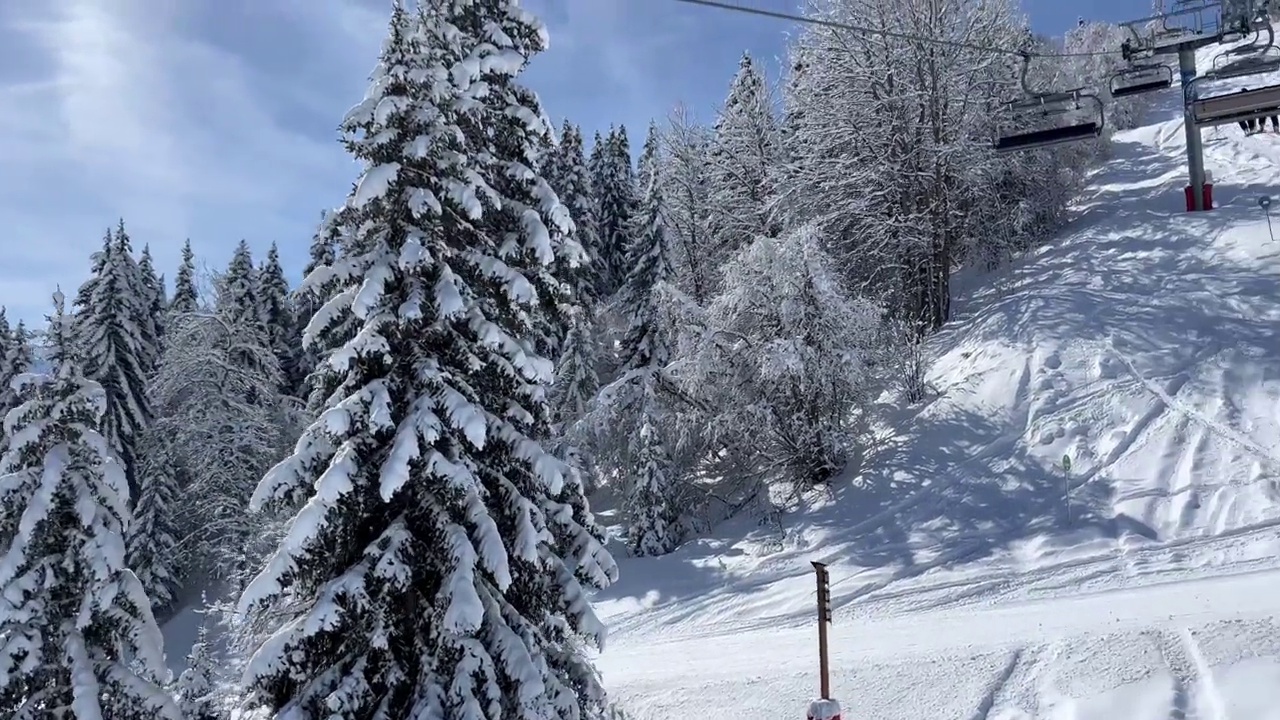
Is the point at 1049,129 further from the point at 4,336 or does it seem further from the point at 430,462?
the point at 4,336

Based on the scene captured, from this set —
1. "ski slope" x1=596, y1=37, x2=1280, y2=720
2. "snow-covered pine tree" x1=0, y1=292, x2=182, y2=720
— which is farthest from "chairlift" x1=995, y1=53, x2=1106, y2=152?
"snow-covered pine tree" x1=0, y1=292, x2=182, y2=720

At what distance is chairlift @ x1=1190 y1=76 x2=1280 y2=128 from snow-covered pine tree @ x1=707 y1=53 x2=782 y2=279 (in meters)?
17.2

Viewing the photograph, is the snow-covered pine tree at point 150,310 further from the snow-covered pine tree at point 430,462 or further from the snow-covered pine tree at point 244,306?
the snow-covered pine tree at point 430,462

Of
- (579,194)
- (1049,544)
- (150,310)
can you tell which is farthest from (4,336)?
(1049,544)

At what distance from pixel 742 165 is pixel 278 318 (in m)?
25.1

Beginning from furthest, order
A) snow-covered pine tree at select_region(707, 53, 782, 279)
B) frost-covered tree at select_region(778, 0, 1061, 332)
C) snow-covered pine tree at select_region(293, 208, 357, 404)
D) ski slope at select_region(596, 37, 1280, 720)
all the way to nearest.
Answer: snow-covered pine tree at select_region(707, 53, 782, 279) → frost-covered tree at select_region(778, 0, 1061, 332) → ski slope at select_region(596, 37, 1280, 720) → snow-covered pine tree at select_region(293, 208, 357, 404)

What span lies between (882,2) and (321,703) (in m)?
27.8

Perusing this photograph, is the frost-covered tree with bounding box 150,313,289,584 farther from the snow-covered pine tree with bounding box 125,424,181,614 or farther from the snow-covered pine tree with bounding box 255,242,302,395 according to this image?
the snow-covered pine tree with bounding box 255,242,302,395

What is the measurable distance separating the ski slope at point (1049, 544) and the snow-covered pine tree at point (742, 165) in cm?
936

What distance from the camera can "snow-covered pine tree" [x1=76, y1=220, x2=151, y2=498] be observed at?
32.3 metres

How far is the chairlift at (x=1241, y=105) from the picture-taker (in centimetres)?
1603

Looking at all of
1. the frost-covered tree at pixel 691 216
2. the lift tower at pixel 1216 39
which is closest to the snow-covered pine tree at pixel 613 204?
the frost-covered tree at pixel 691 216

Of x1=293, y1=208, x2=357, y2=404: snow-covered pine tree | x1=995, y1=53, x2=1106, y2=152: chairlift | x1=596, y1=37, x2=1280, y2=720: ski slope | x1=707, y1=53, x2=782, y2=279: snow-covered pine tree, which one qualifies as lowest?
x1=596, y1=37, x2=1280, y2=720: ski slope

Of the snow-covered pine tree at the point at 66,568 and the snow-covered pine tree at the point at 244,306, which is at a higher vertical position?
the snow-covered pine tree at the point at 244,306
